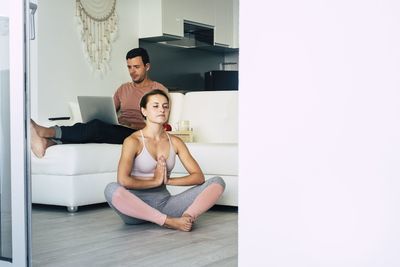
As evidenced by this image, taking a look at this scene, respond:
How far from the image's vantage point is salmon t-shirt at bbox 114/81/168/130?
17.1 feet

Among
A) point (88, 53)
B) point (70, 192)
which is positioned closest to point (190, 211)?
point (70, 192)

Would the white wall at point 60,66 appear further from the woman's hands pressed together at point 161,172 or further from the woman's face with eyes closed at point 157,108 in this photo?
the woman's hands pressed together at point 161,172

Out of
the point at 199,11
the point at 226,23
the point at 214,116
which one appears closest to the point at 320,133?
the point at 214,116

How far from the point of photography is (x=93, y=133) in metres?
4.62

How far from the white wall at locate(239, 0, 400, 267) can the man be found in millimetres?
2860

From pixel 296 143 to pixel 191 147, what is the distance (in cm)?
278

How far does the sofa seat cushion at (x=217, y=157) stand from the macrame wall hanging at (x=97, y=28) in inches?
80.7

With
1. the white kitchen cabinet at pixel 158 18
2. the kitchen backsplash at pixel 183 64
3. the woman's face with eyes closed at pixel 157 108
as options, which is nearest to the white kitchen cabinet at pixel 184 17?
the white kitchen cabinet at pixel 158 18

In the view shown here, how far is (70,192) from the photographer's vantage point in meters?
4.24

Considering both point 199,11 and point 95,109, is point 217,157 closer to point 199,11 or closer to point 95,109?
point 95,109

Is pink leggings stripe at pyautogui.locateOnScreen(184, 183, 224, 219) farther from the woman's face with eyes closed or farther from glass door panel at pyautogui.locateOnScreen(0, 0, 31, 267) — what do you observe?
glass door panel at pyautogui.locateOnScreen(0, 0, 31, 267)

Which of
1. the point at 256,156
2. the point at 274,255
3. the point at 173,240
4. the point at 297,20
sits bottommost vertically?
the point at 173,240

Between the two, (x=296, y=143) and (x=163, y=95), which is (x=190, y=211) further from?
(x=296, y=143)

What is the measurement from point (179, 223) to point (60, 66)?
2.80 m
